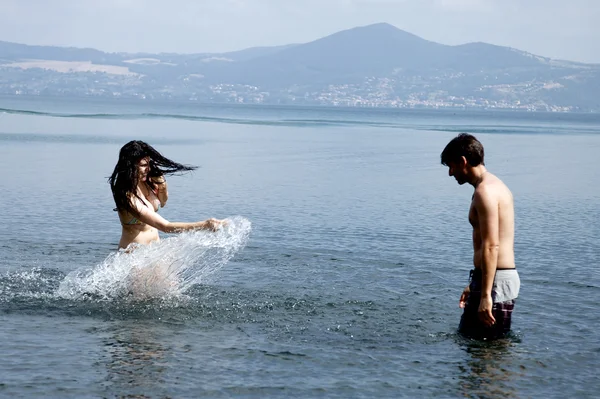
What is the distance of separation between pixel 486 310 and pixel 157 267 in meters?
4.31

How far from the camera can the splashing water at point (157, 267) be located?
10.5 meters

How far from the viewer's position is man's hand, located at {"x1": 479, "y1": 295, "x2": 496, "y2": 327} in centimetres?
862

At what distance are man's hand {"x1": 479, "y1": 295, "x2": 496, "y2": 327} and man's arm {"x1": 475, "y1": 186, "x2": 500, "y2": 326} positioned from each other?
0.10 meters

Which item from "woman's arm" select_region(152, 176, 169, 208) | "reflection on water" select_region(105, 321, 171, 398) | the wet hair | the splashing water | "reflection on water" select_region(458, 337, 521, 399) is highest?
the wet hair

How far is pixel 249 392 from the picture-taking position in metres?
8.32

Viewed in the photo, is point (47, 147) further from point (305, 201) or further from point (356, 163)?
point (305, 201)

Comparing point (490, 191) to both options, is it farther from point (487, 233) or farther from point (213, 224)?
point (213, 224)

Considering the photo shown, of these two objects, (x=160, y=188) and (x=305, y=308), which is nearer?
(x=160, y=188)

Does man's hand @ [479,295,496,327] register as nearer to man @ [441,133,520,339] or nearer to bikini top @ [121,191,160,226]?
man @ [441,133,520,339]

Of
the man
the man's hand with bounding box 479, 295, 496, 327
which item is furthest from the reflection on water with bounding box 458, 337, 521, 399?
the man's hand with bounding box 479, 295, 496, 327

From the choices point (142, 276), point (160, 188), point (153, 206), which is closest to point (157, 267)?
point (142, 276)

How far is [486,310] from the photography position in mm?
8680

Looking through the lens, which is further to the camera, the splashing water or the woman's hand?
the splashing water

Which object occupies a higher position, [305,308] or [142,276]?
[142,276]
